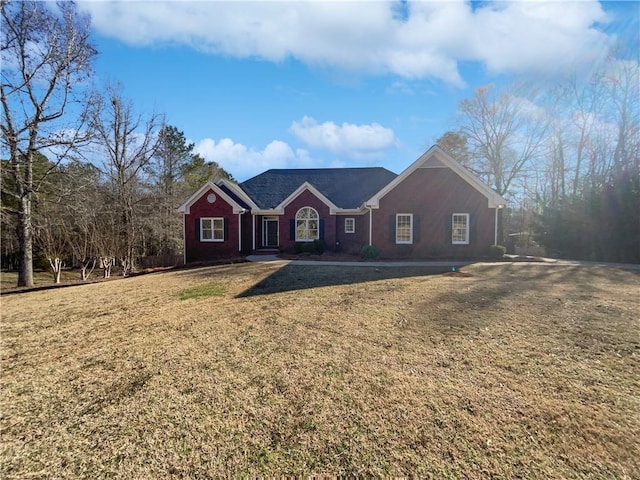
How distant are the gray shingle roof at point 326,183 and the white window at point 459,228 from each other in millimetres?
5821

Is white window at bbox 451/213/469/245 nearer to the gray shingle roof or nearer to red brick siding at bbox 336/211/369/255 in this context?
red brick siding at bbox 336/211/369/255

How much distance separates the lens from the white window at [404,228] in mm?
16625

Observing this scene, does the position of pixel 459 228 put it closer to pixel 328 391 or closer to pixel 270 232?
pixel 270 232

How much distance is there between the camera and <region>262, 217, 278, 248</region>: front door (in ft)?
68.5

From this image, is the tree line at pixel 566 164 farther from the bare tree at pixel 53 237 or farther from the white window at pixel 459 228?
the bare tree at pixel 53 237

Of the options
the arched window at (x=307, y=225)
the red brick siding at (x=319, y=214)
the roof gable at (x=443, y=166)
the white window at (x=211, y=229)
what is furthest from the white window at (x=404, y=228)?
the white window at (x=211, y=229)

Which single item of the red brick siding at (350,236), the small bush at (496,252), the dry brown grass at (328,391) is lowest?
the dry brown grass at (328,391)

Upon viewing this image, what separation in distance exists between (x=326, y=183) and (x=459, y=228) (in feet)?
31.9

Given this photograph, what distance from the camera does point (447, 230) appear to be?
53.8ft

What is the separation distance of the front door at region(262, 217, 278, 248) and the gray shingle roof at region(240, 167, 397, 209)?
996mm

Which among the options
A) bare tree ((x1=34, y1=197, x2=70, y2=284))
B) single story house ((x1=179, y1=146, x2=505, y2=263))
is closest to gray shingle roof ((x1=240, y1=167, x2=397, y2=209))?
single story house ((x1=179, y1=146, x2=505, y2=263))

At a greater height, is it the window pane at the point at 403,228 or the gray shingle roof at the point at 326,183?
the gray shingle roof at the point at 326,183

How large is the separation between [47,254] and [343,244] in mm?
14731

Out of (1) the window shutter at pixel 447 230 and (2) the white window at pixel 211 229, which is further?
(2) the white window at pixel 211 229
